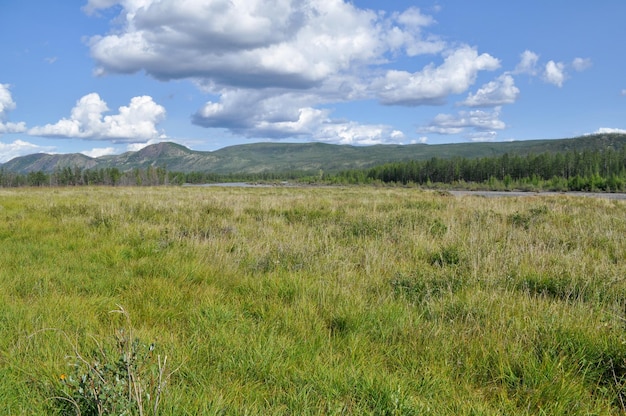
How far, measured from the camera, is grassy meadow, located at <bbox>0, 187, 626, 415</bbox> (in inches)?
89.3

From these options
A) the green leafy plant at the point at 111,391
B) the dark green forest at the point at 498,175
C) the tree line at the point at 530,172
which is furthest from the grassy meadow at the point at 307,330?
the tree line at the point at 530,172

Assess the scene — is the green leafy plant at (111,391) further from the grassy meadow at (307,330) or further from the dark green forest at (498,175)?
the dark green forest at (498,175)

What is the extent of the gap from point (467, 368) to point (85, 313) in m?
3.57

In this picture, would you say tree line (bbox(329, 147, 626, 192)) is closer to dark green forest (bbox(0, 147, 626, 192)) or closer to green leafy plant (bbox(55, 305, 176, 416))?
dark green forest (bbox(0, 147, 626, 192))

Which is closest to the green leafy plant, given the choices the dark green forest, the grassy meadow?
the grassy meadow

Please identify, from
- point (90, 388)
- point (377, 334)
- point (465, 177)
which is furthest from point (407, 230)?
point (465, 177)

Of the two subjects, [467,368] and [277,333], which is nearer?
[467,368]

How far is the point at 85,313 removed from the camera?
349cm

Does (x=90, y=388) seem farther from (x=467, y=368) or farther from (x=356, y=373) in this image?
(x=467, y=368)

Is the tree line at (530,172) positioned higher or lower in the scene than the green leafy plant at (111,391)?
higher

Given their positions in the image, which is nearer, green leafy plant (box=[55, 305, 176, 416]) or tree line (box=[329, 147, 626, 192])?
green leafy plant (box=[55, 305, 176, 416])

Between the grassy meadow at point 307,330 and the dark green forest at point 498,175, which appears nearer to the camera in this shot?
the grassy meadow at point 307,330

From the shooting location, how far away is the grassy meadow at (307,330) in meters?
2.27

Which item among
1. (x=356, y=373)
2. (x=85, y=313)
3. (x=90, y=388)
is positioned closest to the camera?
(x=90, y=388)
